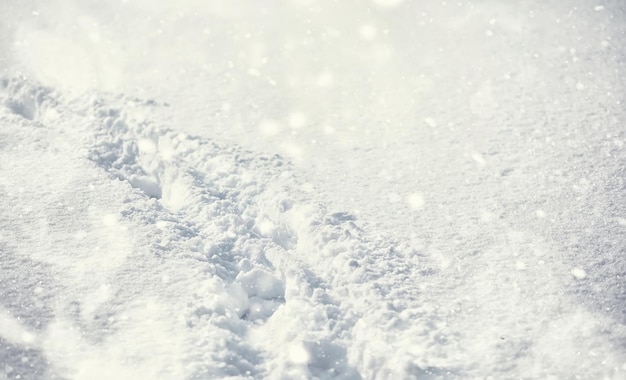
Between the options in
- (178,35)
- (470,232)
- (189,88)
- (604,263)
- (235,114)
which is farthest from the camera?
(178,35)

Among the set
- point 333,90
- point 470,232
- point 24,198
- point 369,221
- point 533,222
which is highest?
point 333,90

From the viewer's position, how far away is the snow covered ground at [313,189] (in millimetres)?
2613

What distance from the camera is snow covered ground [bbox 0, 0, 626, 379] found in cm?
261

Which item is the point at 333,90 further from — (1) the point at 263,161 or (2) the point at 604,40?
(2) the point at 604,40

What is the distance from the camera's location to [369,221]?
10.8 ft

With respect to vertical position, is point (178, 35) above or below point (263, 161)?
above

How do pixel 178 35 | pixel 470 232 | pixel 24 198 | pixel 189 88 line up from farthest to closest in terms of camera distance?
1. pixel 178 35
2. pixel 189 88
3. pixel 24 198
4. pixel 470 232

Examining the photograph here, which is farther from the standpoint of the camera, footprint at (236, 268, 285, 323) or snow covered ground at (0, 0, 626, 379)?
footprint at (236, 268, 285, 323)

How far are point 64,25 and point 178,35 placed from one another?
101 centimetres

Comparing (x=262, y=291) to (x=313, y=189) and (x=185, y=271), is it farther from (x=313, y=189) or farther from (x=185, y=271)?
(x=313, y=189)

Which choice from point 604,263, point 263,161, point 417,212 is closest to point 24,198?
point 263,161

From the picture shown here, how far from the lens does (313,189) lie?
11.5ft

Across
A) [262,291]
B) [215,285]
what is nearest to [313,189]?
[262,291]

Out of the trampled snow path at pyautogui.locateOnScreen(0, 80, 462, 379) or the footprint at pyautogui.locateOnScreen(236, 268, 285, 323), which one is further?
the footprint at pyautogui.locateOnScreen(236, 268, 285, 323)
